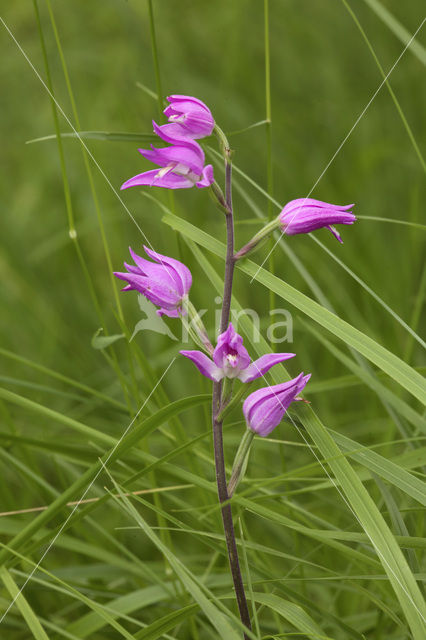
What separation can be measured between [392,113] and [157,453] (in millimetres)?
1775

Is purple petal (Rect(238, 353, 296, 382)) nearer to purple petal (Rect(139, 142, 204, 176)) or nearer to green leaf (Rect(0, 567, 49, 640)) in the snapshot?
purple petal (Rect(139, 142, 204, 176))

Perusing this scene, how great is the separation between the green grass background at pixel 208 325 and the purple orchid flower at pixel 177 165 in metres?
0.19

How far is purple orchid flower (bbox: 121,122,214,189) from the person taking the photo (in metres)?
0.86

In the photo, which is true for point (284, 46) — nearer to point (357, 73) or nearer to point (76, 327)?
point (357, 73)

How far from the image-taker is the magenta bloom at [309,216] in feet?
2.85

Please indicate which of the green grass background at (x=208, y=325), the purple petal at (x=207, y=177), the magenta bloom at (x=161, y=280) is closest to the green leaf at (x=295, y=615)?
the green grass background at (x=208, y=325)

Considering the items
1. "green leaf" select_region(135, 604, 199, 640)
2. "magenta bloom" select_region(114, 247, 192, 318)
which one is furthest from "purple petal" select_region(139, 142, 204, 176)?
"green leaf" select_region(135, 604, 199, 640)

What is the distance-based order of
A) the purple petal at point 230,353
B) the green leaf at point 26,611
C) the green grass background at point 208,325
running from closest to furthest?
the purple petal at point 230,353 → the green leaf at point 26,611 → the green grass background at point 208,325

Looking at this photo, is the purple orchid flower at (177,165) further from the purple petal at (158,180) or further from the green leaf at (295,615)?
the green leaf at (295,615)

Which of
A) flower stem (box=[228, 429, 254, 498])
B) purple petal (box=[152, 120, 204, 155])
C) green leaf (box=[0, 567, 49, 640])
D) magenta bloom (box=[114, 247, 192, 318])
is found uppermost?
purple petal (box=[152, 120, 204, 155])

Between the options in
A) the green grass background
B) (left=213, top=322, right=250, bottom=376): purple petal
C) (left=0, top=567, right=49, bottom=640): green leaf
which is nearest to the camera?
(left=213, top=322, right=250, bottom=376): purple petal

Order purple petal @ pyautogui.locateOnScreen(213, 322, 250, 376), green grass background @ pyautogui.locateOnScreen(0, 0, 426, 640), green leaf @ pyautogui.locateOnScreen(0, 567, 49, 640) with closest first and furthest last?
purple petal @ pyautogui.locateOnScreen(213, 322, 250, 376), green leaf @ pyautogui.locateOnScreen(0, 567, 49, 640), green grass background @ pyautogui.locateOnScreen(0, 0, 426, 640)

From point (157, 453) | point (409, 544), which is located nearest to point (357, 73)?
point (157, 453)

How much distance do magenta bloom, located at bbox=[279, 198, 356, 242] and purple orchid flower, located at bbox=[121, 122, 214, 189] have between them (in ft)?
0.38
